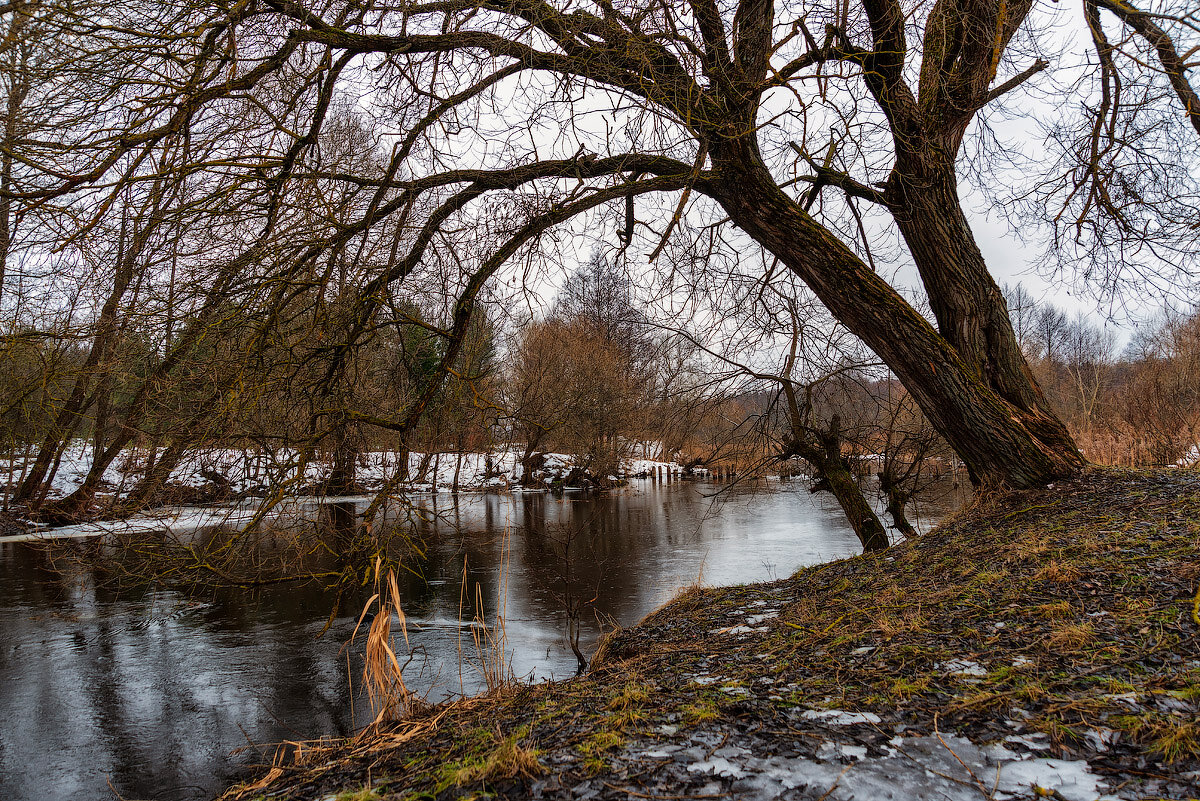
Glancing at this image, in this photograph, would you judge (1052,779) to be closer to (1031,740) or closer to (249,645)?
(1031,740)

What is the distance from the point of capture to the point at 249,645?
7.73 m

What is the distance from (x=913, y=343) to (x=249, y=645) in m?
7.71

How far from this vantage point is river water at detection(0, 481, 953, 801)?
5109mm

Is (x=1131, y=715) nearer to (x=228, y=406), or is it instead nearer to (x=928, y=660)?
(x=928, y=660)

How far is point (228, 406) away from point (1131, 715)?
190 inches

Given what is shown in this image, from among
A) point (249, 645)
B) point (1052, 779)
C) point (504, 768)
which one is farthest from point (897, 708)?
point (249, 645)

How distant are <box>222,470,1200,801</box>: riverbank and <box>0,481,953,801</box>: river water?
1.40 metres

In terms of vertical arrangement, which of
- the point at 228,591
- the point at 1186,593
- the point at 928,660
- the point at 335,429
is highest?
the point at 335,429

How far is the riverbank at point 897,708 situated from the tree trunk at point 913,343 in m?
1.32

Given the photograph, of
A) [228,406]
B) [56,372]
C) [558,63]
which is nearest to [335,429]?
[228,406]

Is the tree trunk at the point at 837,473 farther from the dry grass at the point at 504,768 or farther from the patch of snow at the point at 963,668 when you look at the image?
the dry grass at the point at 504,768

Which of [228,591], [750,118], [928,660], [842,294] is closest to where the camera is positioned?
[928,660]

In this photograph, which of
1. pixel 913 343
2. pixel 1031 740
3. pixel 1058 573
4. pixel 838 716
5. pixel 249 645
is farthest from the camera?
pixel 249 645

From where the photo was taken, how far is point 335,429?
5066mm
